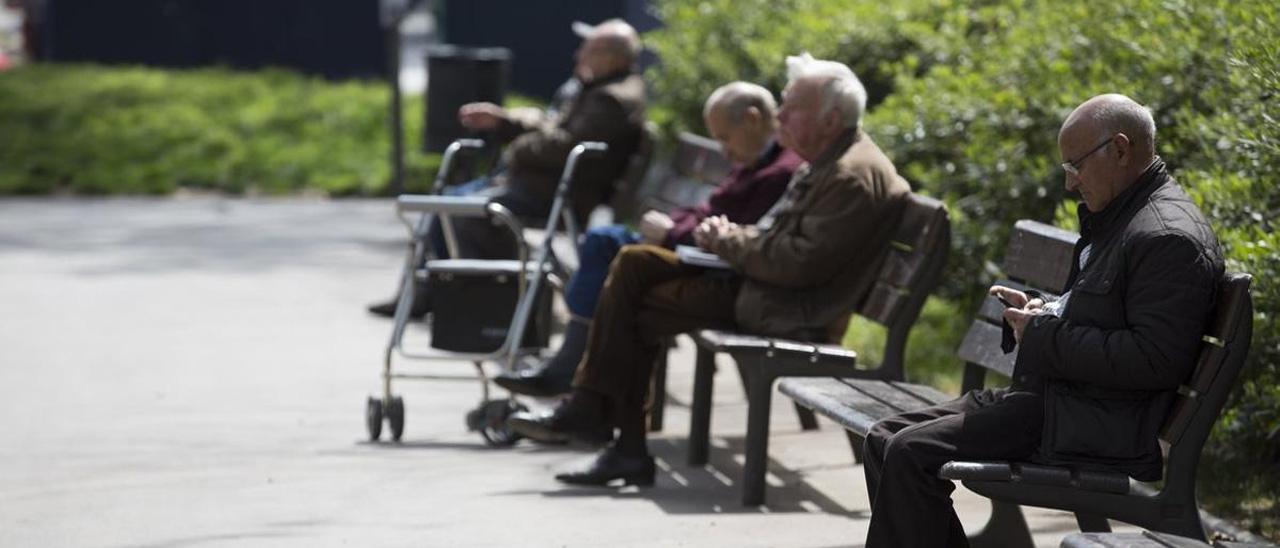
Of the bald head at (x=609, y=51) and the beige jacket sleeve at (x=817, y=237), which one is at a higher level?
the bald head at (x=609, y=51)

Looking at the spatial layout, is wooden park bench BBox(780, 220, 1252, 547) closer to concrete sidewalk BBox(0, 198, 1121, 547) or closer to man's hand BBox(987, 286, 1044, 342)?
man's hand BBox(987, 286, 1044, 342)

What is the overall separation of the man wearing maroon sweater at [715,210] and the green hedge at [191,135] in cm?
1010

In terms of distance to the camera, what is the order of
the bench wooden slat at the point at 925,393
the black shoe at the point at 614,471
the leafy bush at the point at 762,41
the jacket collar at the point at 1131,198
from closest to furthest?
the jacket collar at the point at 1131,198, the bench wooden slat at the point at 925,393, the black shoe at the point at 614,471, the leafy bush at the point at 762,41

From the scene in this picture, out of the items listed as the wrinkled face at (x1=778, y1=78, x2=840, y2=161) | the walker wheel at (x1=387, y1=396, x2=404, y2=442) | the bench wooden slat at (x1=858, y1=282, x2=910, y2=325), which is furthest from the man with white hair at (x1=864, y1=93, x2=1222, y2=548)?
the walker wheel at (x1=387, y1=396, x2=404, y2=442)

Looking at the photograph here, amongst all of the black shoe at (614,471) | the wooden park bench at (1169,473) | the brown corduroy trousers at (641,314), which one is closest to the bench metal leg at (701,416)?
the brown corduroy trousers at (641,314)

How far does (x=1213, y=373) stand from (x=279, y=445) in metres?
4.45

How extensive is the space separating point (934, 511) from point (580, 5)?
63.5 ft

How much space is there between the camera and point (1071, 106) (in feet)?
27.3

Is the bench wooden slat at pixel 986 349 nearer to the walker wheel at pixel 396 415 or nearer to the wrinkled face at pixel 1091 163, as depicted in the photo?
the wrinkled face at pixel 1091 163

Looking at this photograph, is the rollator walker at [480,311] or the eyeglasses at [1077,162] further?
the rollator walker at [480,311]

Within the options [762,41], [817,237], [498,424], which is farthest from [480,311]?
[762,41]

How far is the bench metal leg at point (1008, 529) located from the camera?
6.57m

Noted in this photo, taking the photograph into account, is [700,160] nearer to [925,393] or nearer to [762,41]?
[762,41]

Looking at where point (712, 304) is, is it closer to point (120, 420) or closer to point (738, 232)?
point (738, 232)
